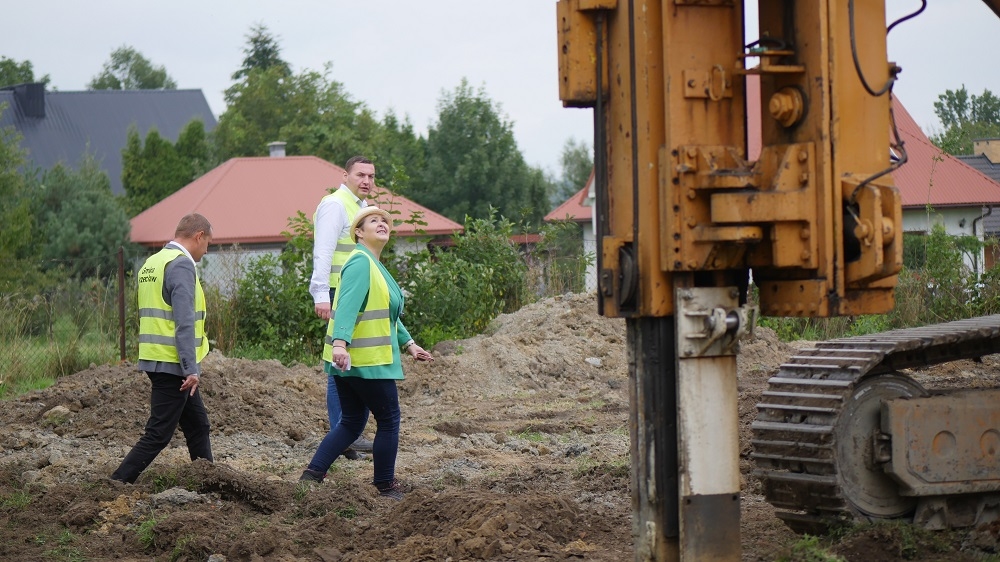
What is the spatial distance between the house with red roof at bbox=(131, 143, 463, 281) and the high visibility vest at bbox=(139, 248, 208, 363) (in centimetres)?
2197

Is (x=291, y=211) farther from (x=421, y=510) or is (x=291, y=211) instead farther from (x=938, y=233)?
(x=421, y=510)

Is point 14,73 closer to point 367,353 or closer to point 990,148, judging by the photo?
point 990,148

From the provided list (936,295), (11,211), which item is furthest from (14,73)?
(936,295)

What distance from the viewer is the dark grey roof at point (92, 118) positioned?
165 ft

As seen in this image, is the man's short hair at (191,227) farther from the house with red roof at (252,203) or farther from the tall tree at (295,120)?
the tall tree at (295,120)

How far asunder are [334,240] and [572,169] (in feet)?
277

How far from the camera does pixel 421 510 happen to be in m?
6.34

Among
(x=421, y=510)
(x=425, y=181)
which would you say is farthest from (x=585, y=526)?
(x=425, y=181)

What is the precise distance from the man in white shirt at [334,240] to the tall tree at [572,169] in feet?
245

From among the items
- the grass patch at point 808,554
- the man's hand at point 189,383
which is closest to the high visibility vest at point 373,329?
the man's hand at point 189,383

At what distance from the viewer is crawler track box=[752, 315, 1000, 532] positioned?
18.3 ft

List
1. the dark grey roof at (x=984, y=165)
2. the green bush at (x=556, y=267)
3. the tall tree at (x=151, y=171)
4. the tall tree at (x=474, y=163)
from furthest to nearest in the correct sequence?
the tall tree at (x=474, y=163) → the tall tree at (x=151, y=171) → the dark grey roof at (x=984, y=165) → the green bush at (x=556, y=267)

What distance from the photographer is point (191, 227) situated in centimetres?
776

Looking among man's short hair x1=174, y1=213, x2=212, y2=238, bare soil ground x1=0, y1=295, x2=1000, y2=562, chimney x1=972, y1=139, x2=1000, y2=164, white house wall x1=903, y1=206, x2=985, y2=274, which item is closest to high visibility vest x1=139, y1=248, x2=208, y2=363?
man's short hair x1=174, y1=213, x2=212, y2=238
